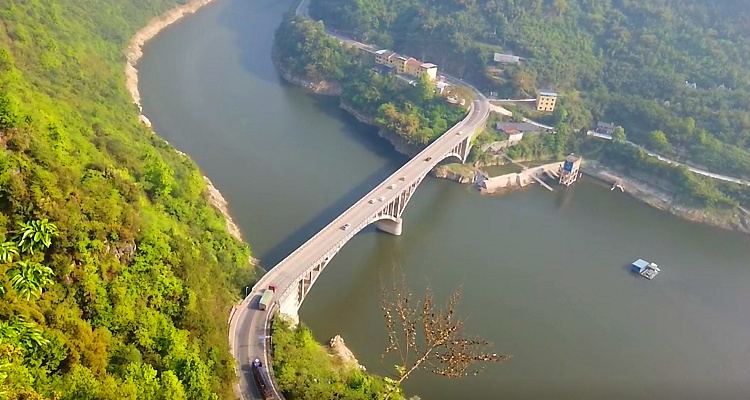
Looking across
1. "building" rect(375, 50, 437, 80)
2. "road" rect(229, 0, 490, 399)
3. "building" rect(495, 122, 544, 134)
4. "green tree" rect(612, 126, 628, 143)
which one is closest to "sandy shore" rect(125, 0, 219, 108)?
"building" rect(375, 50, 437, 80)

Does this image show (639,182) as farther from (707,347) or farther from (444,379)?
(444,379)

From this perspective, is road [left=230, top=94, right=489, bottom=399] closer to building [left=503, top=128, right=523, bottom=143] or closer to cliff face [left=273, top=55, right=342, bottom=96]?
building [left=503, top=128, right=523, bottom=143]

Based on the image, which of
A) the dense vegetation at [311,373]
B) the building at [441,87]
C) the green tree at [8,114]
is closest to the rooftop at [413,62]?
the building at [441,87]

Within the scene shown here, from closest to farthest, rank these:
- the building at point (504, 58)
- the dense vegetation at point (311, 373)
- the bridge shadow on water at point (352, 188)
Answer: the dense vegetation at point (311, 373), the bridge shadow on water at point (352, 188), the building at point (504, 58)

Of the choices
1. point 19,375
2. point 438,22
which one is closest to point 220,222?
Result: point 19,375

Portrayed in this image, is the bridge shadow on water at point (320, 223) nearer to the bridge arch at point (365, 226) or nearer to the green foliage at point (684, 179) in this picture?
the bridge arch at point (365, 226)

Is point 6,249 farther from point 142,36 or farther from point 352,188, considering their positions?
point 142,36
